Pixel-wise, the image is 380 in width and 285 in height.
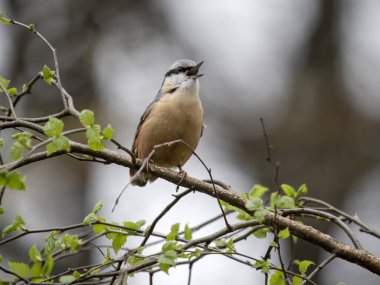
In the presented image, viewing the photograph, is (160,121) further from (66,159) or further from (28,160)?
(66,159)

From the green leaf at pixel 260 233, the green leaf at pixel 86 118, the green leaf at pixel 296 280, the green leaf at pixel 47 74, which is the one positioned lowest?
the green leaf at pixel 296 280

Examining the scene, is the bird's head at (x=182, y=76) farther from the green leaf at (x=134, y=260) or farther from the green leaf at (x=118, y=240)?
the green leaf at (x=134, y=260)

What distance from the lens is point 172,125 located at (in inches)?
179

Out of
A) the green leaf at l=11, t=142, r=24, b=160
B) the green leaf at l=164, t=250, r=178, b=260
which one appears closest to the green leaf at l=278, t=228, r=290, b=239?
the green leaf at l=164, t=250, r=178, b=260

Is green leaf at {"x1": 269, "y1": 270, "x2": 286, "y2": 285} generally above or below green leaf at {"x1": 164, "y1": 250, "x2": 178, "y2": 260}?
below

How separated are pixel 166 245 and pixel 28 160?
2.15 ft

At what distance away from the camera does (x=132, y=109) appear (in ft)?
29.1

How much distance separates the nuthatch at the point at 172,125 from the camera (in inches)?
179

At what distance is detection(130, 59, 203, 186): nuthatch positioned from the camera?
454 centimetres

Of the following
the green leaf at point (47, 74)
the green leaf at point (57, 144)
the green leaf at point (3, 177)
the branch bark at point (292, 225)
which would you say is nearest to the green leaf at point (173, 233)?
the branch bark at point (292, 225)

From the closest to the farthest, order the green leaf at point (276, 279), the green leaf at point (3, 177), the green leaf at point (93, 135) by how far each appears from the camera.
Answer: the green leaf at point (3, 177), the green leaf at point (93, 135), the green leaf at point (276, 279)

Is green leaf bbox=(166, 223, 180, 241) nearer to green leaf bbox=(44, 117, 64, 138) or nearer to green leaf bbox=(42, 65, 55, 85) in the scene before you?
green leaf bbox=(44, 117, 64, 138)

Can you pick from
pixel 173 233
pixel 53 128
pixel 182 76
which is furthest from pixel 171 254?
pixel 182 76

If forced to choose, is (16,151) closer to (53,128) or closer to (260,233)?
(53,128)
